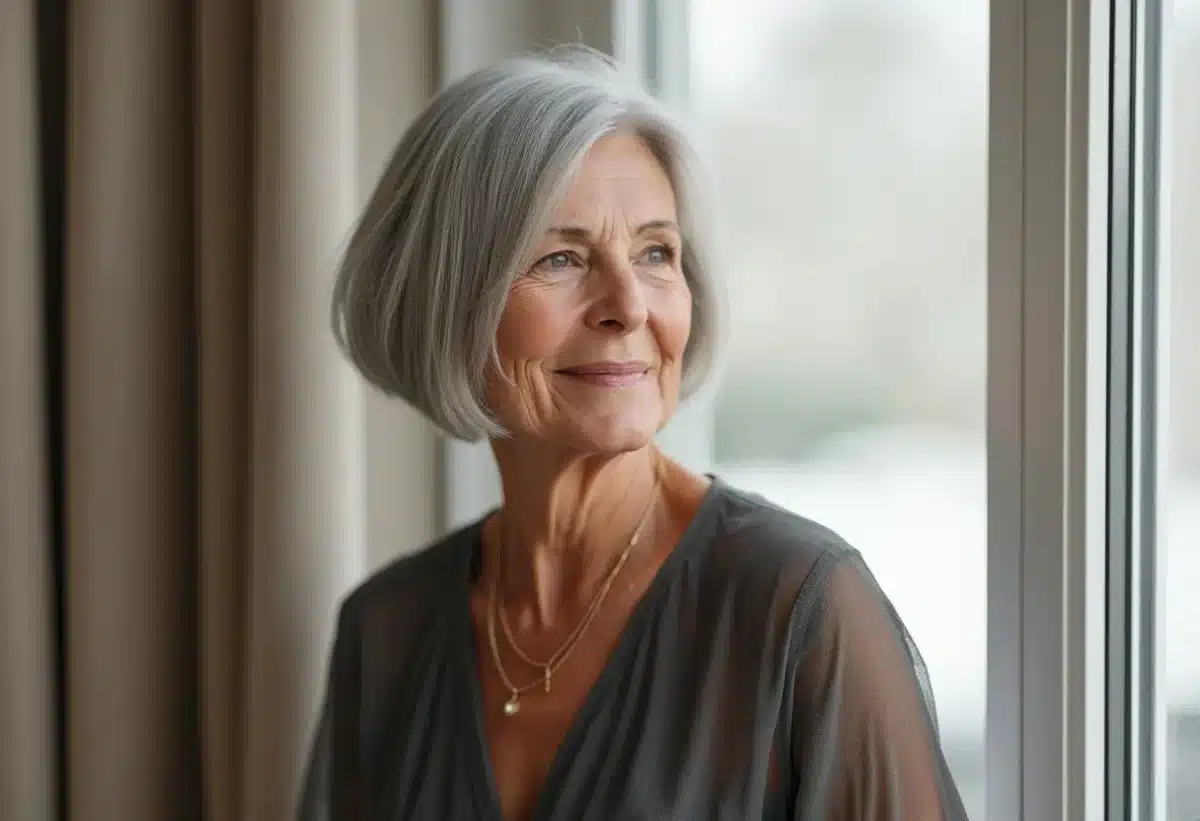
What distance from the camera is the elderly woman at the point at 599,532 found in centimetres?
94

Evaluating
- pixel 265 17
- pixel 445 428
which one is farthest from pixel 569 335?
pixel 265 17

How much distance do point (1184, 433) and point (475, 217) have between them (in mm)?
554

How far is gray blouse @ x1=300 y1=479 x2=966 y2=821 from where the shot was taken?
0.92m

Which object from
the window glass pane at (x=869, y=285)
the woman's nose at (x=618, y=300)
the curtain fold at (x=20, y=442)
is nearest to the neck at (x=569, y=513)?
the woman's nose at (x=618, y=300)

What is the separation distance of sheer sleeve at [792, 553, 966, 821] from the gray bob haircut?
0.89ft

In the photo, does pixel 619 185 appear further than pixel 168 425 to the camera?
No

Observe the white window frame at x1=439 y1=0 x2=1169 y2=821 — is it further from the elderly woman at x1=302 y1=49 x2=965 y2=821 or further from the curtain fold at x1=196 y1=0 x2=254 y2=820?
the curtain fold at x1=196 y1=0 x2=254 y2=820

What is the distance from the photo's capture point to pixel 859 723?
0.92 m

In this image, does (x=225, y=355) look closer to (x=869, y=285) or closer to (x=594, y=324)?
(x=594, y=324)

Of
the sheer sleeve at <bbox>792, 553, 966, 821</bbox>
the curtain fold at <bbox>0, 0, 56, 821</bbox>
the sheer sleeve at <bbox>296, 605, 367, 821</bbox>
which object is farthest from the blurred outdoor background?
the curtain fold at <bbox>0, 0, 56, 821</bbox>

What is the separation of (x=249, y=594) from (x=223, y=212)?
387 mm

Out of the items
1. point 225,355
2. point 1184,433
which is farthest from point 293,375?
point 1184,433

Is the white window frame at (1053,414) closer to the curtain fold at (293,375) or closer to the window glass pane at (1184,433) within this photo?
the window glass pane at (1184,433)

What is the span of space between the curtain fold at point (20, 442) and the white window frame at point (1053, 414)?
950 mm
